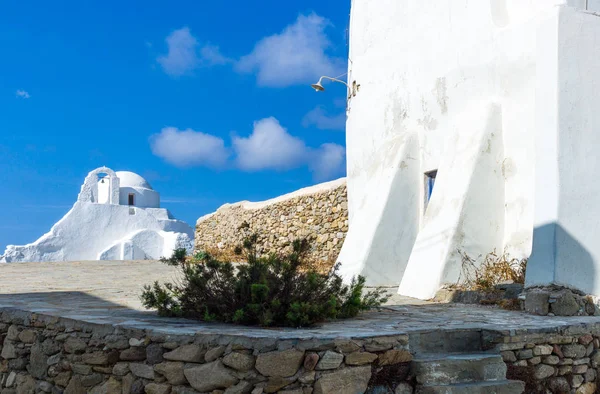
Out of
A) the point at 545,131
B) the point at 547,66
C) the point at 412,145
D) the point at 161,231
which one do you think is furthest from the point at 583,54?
the point at 161,231

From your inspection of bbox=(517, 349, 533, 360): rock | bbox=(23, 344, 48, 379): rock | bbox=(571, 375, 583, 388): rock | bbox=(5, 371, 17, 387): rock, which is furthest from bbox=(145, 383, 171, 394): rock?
bbox=(571, 375, 583, 388): rock

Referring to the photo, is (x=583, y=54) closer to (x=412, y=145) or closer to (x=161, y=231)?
(x=412, y=145)

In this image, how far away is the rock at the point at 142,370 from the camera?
4.52 metres

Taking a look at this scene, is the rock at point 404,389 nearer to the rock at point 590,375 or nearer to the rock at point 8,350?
the rock at point 590,375

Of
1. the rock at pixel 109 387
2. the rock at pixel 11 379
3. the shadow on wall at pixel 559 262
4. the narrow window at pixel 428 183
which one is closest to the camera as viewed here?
the rock at pixel 109 387

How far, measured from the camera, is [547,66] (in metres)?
7.02

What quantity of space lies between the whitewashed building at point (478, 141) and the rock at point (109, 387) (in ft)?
14.4

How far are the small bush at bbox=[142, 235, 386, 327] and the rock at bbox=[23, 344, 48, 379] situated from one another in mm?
1029

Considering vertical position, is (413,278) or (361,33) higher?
(361,33)

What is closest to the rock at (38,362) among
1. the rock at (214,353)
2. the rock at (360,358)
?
the rock at (214,353)

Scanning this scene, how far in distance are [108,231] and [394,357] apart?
970 inches

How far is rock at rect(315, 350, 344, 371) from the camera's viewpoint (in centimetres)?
417

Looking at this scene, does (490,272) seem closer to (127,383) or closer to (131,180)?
(127,383)

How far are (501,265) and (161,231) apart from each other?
72.3 feet
